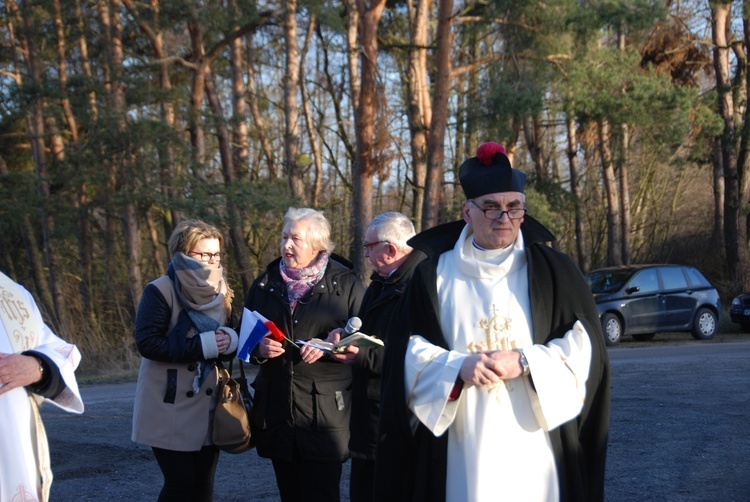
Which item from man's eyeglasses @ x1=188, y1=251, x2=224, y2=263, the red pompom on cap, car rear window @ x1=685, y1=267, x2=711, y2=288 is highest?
the red pompom on cap

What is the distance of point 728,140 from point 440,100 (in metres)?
11.7

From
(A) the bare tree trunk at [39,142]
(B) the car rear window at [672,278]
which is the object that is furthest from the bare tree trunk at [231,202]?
(B) the car rear window at [672,278]

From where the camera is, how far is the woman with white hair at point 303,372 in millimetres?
4820

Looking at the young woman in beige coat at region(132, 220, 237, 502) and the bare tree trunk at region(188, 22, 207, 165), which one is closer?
the young woman in beige coat at region(132, 220, 237, 502)

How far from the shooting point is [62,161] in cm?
2084

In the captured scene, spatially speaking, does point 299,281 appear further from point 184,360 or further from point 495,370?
point 495,370

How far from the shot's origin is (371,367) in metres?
4.70

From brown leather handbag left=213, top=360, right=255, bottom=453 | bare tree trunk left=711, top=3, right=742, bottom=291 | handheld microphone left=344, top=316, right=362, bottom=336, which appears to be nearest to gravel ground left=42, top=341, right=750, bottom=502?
brown leather handbag left=213, top=360, right=255, bottom=453

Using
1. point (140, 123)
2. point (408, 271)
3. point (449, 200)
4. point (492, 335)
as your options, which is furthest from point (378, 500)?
point (449, 200)

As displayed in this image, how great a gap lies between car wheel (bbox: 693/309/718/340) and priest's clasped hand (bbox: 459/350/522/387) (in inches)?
709

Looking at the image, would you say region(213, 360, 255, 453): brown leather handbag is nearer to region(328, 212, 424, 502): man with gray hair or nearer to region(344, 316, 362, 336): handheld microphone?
region(328, 212, 424, 502): man with gray hair

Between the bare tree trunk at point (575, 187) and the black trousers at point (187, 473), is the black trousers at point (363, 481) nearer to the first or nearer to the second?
the black trousers at point (187, 473)

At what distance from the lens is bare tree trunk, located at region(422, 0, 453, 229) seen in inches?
821

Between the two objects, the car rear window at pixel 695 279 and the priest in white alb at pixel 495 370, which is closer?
the priest in white alb at pixel 495 370
